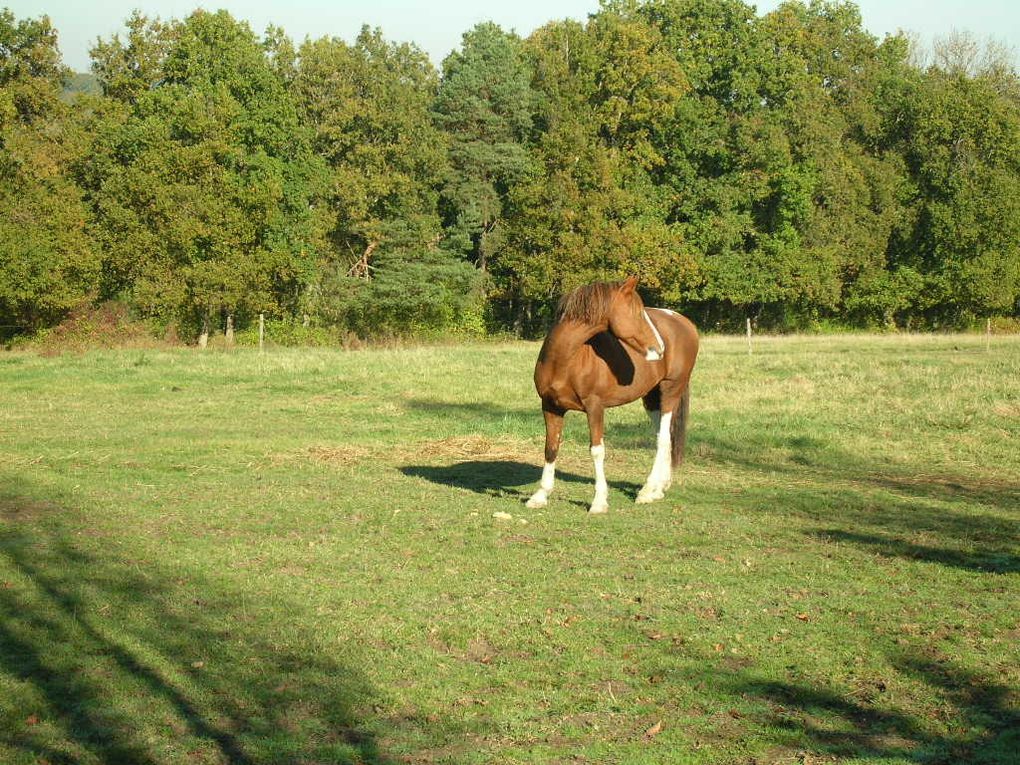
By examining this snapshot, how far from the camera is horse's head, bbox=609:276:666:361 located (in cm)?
1020

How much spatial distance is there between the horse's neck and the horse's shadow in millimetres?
1941

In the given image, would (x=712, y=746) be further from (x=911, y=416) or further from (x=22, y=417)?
(x=22, y=417)

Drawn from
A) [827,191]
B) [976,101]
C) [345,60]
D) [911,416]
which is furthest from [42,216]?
[976,101]

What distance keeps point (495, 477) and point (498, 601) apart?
6.00 m

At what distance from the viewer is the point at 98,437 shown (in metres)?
16.2

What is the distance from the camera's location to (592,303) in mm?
10250

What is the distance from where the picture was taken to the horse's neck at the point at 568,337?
10320 millimetres

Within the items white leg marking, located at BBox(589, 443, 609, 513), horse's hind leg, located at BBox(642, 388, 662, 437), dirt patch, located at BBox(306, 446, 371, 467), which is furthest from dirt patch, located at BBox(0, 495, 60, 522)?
horse's hind leg, located at BBox(642, 388, 662, 437)

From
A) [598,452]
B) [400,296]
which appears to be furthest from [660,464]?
[400,296]

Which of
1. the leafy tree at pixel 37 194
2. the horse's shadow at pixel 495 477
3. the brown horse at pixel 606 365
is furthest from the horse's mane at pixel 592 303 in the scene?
the leafy tree at pixel 37 194

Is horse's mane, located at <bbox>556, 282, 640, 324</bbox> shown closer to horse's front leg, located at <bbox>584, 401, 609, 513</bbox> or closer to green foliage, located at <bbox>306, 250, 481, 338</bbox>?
horse's front leg, located at <bbox>584, 401, 609, 513</bbox>

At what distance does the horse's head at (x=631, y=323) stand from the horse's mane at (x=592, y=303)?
41mm

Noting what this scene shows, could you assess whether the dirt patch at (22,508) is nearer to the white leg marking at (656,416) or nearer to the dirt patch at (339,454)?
the dirt patch at (339,454)

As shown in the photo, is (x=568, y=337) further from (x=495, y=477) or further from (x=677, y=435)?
(x=495, y=477)
